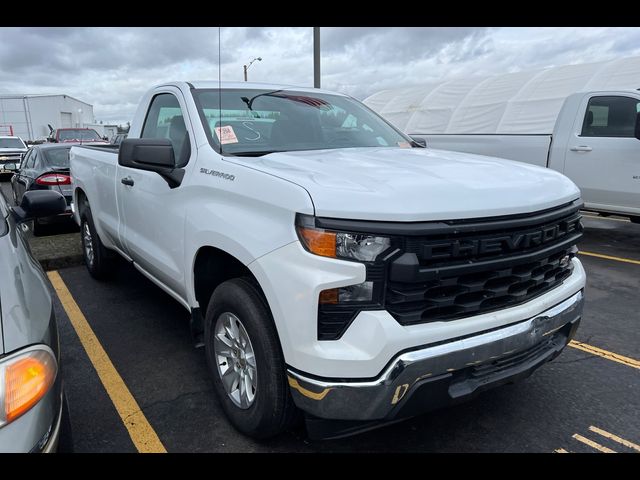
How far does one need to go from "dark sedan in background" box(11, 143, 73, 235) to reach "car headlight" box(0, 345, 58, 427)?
6.30 metres

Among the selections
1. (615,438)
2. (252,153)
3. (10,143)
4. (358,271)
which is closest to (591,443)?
(615,438)

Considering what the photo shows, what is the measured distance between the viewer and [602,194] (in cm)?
688

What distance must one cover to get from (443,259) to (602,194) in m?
6.06

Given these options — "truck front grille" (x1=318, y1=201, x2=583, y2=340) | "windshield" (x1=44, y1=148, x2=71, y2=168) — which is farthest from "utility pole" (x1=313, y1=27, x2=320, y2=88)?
"truck front grille" (x1=318, y1=201, x2=583, y2=340)

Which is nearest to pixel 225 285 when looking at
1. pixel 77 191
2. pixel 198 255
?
pixel 198 255

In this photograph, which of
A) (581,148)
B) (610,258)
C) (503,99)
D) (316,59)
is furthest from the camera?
(503,99)

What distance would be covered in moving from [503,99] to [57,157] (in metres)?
11.6

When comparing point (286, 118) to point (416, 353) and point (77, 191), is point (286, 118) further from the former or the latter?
point (77, 191)

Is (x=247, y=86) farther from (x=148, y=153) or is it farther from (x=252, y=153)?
(x=148, y=153)

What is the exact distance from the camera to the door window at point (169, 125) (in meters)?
3.13

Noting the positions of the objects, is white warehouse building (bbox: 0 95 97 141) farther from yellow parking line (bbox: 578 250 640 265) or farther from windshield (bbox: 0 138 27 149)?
yellow parking line (bbox: 578 250 640 265)

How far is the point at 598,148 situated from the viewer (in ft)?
22.5

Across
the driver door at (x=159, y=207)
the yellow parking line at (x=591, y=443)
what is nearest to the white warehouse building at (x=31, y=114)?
the driver door at (x=159, y=207)

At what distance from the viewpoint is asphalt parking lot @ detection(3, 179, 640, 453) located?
2.57 metres
